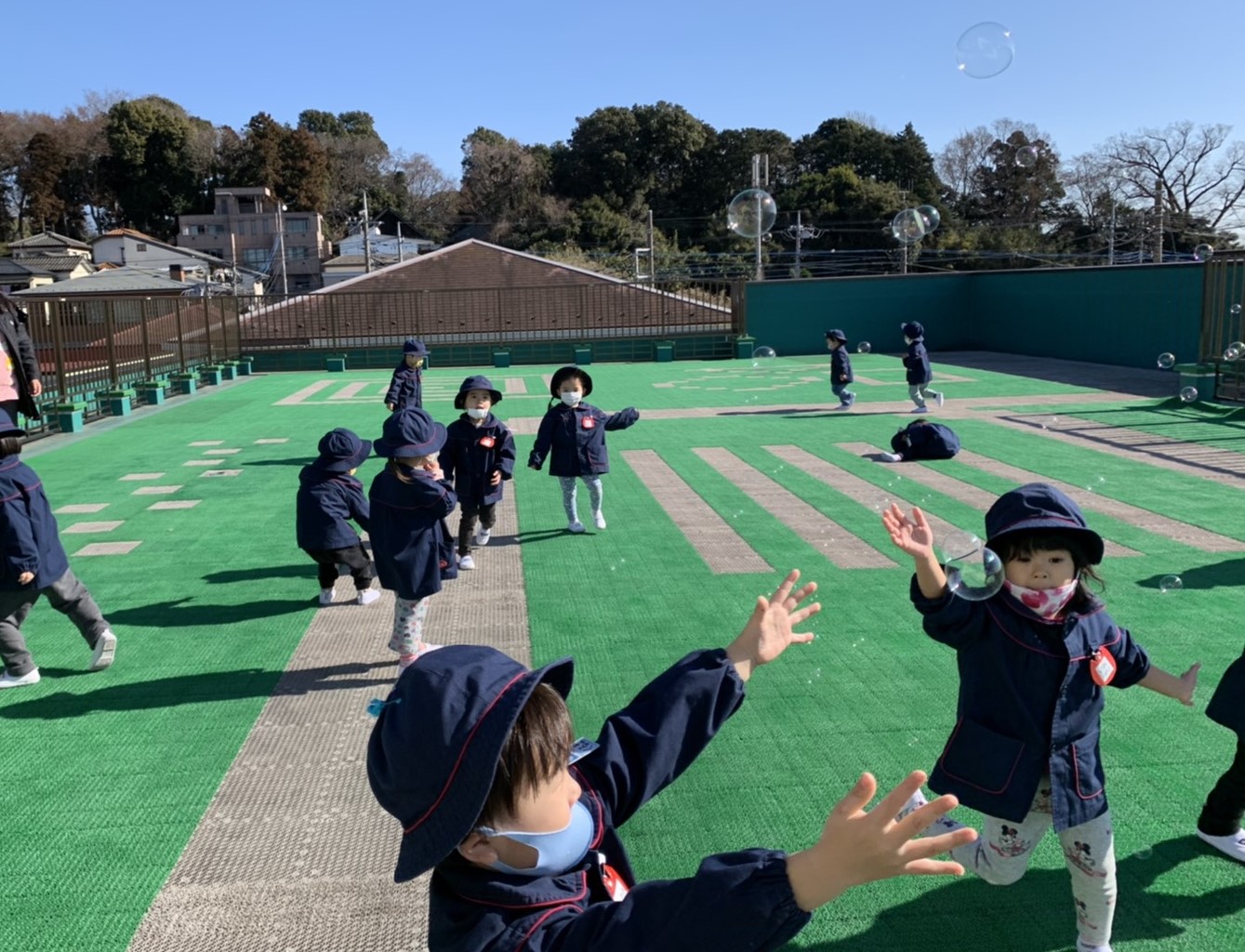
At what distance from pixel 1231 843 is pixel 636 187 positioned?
5756cm

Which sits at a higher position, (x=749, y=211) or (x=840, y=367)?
(x=749, y=211)

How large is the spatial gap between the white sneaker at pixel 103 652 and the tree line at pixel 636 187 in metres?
40.2

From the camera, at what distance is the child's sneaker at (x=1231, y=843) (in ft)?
11.9

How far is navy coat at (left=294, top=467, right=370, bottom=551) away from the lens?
6.64 meters

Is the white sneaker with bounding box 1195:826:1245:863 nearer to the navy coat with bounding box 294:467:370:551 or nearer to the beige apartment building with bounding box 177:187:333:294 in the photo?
the navy coat with bounding box 294:467:370:551

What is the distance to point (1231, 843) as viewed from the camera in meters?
3.65

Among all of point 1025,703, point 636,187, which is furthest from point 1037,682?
point 636,187

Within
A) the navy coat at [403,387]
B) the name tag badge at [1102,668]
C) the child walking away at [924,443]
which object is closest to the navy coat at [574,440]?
the navy coat at [403,387]

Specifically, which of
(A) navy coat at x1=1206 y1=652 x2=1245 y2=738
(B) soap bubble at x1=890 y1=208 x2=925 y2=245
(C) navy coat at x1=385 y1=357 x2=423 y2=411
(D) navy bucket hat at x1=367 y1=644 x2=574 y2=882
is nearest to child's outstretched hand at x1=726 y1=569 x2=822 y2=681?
(D) navy bucket hat at x1=367 y1=644 x2=574 y2=882

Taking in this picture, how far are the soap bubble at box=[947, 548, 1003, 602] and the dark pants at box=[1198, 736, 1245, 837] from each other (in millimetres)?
1304

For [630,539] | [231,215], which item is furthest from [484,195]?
[630,539]

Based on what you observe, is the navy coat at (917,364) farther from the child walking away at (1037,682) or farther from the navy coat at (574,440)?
the child walking away at (1037,682)

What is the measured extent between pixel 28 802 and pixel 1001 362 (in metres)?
24.6

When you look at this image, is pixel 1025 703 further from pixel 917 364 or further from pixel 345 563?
pixel 917 364
